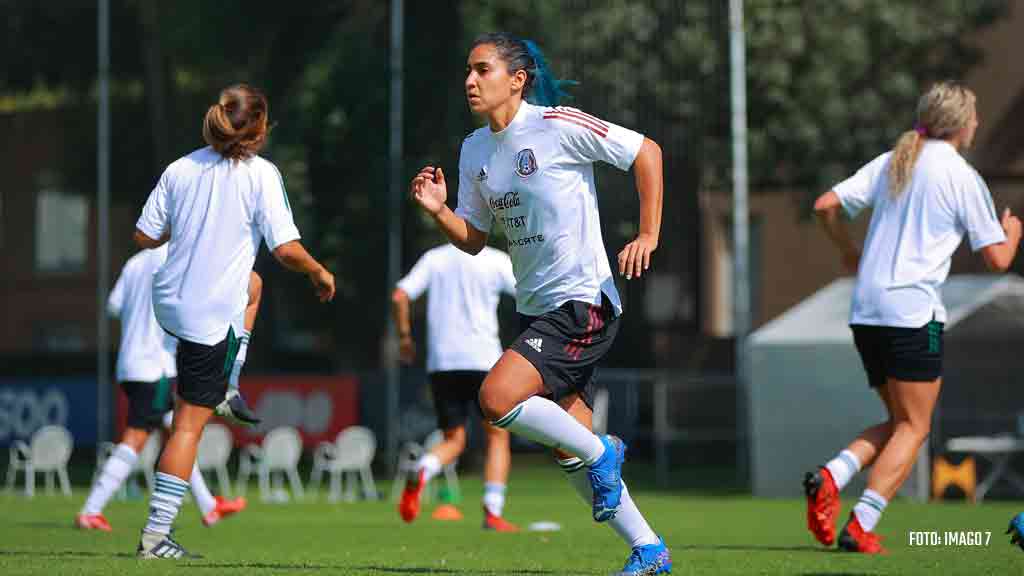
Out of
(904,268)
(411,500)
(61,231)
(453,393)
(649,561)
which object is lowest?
(411,500)

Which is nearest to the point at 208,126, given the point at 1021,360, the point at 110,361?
the point at 1021,360

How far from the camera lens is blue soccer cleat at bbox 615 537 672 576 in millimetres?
6602

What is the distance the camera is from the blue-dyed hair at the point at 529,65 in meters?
7.00

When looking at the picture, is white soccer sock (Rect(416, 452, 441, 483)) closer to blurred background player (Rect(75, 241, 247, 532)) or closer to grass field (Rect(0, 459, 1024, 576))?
grass field (Rect(0, 459, 1024, 576))

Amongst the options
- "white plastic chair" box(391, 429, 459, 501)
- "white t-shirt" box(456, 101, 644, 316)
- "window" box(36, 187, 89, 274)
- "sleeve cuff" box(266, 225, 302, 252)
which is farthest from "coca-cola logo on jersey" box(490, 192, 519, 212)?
"window" box(36, 187, 89, 274)

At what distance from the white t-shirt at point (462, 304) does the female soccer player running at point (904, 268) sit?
13.5 ft

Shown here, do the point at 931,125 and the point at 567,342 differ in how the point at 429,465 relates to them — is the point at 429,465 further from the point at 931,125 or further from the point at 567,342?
the point at 567,342

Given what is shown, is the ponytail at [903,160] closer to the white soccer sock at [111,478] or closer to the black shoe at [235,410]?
the black shoe at [235,410]

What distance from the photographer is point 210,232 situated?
786 centimetres

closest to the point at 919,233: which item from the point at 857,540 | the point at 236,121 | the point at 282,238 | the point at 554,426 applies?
the point at 857,540

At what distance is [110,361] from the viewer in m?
25.4

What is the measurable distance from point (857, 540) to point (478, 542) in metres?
2.49

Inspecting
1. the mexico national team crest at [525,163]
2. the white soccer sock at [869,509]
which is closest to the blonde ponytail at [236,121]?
the mexico national team crest at [525,163]

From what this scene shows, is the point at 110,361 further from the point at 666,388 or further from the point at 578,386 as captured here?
the point at 578,386
